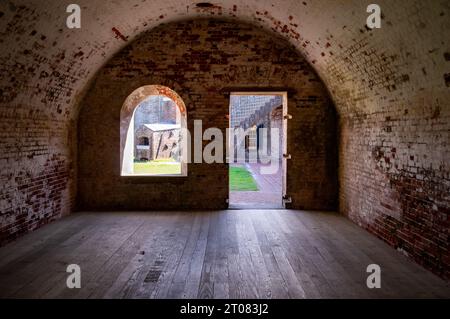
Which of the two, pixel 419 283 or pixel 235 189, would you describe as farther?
pixel 235 189

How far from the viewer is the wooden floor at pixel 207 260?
11.2 feet

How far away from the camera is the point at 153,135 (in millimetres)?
21594

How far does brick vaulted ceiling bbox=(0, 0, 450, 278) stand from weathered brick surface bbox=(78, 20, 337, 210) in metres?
0.28

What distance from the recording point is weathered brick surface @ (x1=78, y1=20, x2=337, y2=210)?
710cm

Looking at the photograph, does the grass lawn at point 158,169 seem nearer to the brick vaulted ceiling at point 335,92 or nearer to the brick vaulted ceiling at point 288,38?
the brick vaulted ceiling at point 335,92

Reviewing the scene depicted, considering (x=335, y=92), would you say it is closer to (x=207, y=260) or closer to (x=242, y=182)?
(x=207, y=260)

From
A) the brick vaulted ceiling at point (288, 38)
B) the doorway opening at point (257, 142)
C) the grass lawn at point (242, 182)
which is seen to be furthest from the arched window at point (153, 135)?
the doorway opening at point (257, 142)

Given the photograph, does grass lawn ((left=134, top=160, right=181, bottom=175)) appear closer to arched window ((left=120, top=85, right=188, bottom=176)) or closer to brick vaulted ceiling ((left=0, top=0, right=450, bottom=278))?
arched window ((left=120, top=85, right=188, bottom=176))

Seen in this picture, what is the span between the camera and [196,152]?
723cm

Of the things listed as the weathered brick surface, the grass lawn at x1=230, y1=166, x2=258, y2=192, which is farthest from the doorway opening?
the weathered brick surface

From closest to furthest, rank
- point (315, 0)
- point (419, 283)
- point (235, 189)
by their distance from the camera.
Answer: point (419, 283) → point (315, 0) → point (235, 189)
